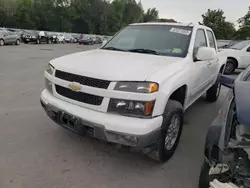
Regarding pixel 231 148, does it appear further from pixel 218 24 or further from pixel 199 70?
pixel 218 24

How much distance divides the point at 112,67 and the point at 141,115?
66 centimetres

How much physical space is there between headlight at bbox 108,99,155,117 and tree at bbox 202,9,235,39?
110 ft

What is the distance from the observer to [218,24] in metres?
32.7

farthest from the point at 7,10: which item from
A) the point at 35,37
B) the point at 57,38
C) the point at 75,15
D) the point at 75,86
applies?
the point at 75,86

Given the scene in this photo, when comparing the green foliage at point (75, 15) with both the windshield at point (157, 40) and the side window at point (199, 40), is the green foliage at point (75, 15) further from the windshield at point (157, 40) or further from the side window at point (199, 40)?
the side window at point (199, 40)

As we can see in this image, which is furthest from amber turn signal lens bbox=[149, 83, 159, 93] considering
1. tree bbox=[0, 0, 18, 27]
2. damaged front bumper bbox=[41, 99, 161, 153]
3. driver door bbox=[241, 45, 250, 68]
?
tree bbox=[0, 0, 18, 27]

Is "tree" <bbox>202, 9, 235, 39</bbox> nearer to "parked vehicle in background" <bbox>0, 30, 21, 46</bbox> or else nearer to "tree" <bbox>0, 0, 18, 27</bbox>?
"parked vehicle in background" <bbox>0, 30, 21, 46</bbox>

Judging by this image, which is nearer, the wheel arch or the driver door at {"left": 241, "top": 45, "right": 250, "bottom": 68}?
the wheel arch

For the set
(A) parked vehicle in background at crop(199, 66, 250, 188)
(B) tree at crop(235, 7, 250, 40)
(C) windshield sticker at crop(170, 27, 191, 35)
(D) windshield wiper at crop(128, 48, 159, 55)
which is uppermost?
(B) tree at crop(235, 7, 250, 40)

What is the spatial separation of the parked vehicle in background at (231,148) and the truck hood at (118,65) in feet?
2.90

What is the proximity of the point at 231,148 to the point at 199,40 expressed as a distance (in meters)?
2.59

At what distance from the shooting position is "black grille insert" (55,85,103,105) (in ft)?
8.32

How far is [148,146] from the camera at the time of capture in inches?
96.8

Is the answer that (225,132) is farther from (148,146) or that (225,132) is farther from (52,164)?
(52,164)
